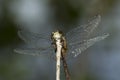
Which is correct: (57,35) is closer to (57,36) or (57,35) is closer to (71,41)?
(57,36)

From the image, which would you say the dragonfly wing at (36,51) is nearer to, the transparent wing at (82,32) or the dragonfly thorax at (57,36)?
the transparent wing at (82,32)

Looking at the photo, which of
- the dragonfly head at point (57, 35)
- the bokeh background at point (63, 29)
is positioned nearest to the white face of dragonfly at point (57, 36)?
the dragonfly head at point (57, 35)

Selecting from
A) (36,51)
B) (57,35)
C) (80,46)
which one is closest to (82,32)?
(80,46)

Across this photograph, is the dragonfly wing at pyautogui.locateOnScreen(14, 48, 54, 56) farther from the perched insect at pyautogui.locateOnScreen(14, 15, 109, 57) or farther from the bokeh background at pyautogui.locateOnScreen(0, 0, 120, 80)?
the bokeh background at pyautogui.locateOnScreen(0, 0, 120, 80)

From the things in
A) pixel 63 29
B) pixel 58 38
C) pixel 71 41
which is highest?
pixel 63 29

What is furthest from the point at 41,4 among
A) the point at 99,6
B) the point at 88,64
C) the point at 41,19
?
the point at 88,64

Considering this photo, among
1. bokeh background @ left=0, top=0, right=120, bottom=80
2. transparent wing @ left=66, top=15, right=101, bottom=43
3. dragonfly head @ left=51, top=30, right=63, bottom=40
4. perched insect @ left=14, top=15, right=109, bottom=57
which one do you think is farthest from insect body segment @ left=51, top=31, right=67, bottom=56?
bokeh background @ left=0, top=0, right=120, bottom=80

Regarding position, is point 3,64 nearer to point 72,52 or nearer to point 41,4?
point 41,4
